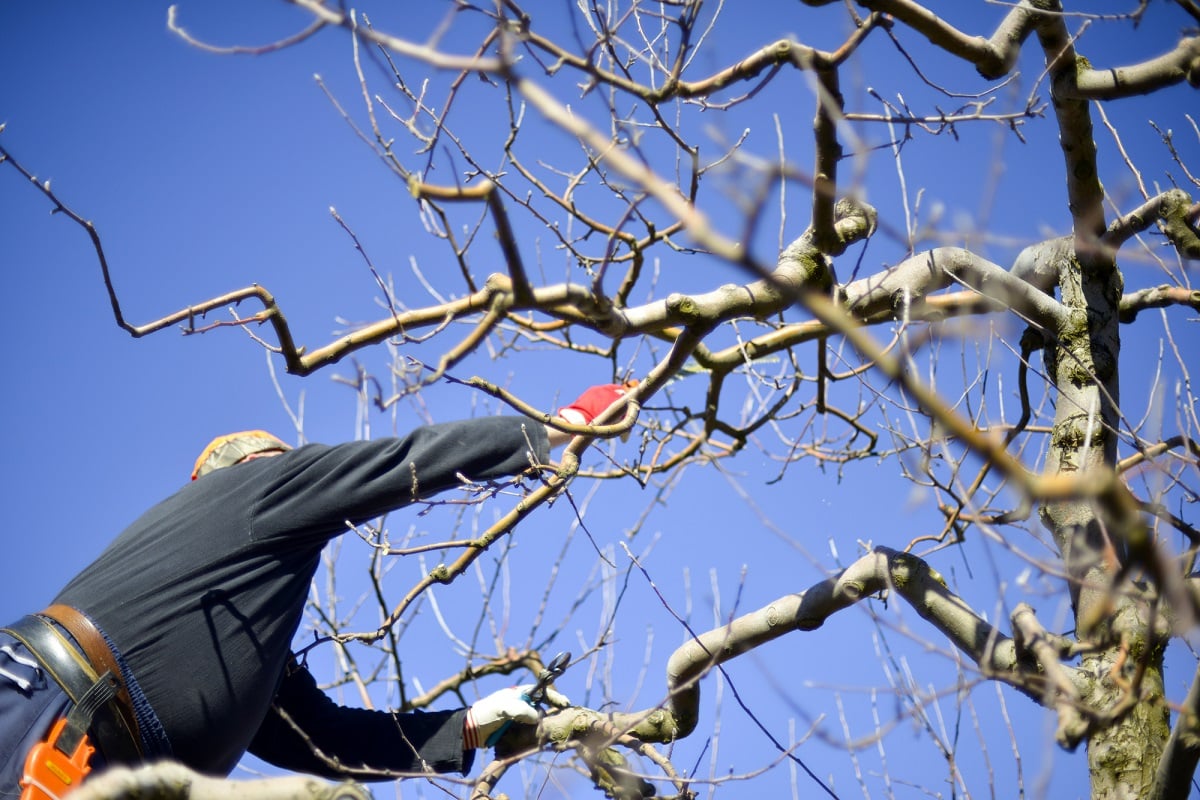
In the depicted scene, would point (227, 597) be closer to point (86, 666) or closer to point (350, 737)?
point (86, 666)

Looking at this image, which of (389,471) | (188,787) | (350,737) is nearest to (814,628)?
(389,471)

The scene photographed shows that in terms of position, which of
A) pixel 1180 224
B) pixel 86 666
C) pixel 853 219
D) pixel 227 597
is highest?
pixel 1180 224

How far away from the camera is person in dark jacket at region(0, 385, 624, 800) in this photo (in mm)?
2490

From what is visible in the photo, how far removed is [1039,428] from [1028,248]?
57cm

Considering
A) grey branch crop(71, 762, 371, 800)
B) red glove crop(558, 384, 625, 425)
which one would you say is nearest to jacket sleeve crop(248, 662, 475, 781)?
red glove crop(558, 384, 625, 425)

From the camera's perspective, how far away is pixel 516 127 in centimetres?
299

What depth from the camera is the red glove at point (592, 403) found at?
2906 millimetres

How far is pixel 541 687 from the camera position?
295cm

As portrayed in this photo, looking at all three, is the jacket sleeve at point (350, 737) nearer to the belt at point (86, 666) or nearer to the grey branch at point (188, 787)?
the belt at point (86, 666)

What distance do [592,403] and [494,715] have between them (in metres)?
0.97

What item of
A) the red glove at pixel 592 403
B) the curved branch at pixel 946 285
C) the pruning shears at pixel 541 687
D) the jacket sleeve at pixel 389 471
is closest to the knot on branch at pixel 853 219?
the curved branch at pixel 946 285

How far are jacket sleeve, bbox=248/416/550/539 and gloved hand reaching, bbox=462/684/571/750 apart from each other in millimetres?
691

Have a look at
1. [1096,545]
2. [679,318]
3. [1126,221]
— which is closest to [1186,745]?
[1096,545]

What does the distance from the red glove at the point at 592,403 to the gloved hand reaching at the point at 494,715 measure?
838 mm
